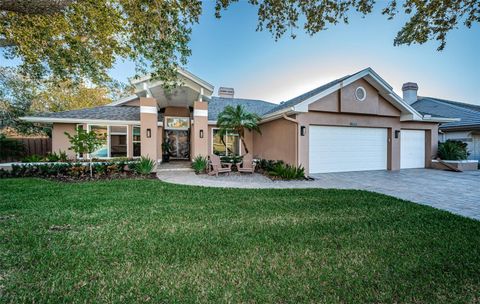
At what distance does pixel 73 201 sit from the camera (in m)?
5.94

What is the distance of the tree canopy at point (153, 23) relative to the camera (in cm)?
512

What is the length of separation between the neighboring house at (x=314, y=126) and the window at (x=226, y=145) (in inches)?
6.8

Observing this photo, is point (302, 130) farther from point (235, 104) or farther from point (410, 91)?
point (410, 91)

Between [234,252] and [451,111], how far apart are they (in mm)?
23920

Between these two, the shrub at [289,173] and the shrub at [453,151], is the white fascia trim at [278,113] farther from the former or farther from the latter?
the shrub at [453,151]

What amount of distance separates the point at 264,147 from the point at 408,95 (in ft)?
62.4

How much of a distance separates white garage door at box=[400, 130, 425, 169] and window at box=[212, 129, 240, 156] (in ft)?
35.6

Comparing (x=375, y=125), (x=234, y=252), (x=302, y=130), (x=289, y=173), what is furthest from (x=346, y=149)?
(x=234, y=252)

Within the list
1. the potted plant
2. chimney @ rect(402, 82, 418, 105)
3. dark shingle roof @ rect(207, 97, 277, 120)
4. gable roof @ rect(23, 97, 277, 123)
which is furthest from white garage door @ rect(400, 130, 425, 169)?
the potted plant

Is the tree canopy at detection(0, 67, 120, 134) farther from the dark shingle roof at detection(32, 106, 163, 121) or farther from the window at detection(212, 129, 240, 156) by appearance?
the window at detection(212, 129, 240, 156)

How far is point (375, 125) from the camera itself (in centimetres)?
1226

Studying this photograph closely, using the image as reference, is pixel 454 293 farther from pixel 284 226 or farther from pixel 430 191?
pixel 430 191

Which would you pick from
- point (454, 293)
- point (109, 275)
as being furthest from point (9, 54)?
point (454, 293)

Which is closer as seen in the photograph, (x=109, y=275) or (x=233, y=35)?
(x=109, y=275)
